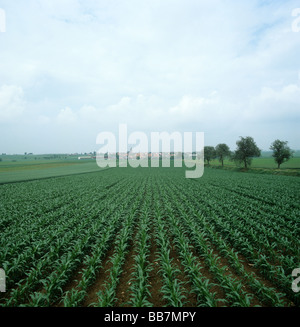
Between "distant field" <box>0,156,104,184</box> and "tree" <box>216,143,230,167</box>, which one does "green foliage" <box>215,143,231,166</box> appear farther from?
"distant field" <box>0,156,104,184</box>

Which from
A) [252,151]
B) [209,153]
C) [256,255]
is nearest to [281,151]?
[252,151]

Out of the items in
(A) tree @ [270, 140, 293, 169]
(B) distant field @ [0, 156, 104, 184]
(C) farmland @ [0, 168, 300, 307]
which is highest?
(A) tree @ [270, 140, 293, 169]

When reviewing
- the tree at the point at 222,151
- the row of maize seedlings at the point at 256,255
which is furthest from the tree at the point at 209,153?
the row of maize seedlings at the point at 256,255

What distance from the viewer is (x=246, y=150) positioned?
44.8 metres

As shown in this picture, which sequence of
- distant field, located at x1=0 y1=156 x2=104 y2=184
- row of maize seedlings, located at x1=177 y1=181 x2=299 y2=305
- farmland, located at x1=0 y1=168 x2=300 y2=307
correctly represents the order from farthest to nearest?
distant field, located at x1=0 y1=156 x2=104 y2=184 → row of maize seedlings, located at x1=177 y1=181 x2=299 y2=305 → farmland, located at x1=0 y1=168 x2=300 y2=307

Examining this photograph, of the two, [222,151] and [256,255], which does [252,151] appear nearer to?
[222,151]

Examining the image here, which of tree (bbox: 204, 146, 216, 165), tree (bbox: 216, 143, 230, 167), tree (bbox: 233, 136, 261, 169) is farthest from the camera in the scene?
tree (bbox: 204, 146, 216, 165)

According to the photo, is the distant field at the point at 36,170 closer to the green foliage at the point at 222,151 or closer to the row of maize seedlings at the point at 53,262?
the row of maize seedlings at the point at 53,262

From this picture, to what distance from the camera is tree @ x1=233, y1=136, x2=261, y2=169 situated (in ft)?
145

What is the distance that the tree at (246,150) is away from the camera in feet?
145

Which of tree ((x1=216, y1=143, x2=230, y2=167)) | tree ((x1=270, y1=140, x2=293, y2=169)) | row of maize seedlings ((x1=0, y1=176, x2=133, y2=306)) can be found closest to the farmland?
row of maize seedlings ((x1=0, y1=176, x2=133, y2=306))

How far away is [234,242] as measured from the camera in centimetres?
703
